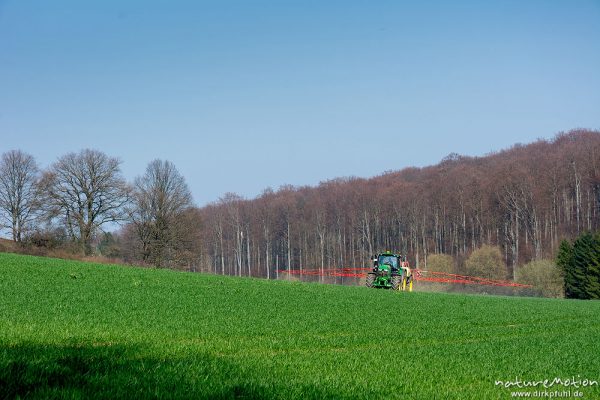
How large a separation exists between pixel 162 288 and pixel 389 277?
758 inches

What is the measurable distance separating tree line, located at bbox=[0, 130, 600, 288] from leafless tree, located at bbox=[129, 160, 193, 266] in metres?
0.11

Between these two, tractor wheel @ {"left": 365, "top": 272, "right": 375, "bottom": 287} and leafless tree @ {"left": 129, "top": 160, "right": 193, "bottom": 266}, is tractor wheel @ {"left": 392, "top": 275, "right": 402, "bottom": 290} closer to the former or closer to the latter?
tractor wheel @ {"left": 365, "top": 272, "right": 375, "bottom": 287}

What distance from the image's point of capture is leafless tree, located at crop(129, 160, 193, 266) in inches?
2306

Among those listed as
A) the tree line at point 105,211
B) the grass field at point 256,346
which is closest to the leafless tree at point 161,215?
the tree line at point 105,211

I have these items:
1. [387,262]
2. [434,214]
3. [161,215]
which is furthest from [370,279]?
[434,214]

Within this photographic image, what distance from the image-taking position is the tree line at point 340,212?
60781 mm

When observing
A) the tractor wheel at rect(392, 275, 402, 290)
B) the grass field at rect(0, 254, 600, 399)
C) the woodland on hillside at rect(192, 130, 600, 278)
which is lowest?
the tractor wheel at rect(392, 275, 402, 290)

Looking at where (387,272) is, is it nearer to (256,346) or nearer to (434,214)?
(256,346)

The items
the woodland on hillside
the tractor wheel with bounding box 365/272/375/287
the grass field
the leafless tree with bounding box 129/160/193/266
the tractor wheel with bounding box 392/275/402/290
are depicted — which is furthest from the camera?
the woodland on hillside

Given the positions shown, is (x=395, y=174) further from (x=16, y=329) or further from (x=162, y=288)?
(x=16, y=329)

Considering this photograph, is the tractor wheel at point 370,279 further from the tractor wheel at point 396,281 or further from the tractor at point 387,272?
the tractor wheel at point 396,281

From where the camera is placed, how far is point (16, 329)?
38.2ft

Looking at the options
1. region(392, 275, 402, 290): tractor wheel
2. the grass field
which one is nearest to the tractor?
region(392, 275, 402, 290): tractor wheel

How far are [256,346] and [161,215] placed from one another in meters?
49.8
